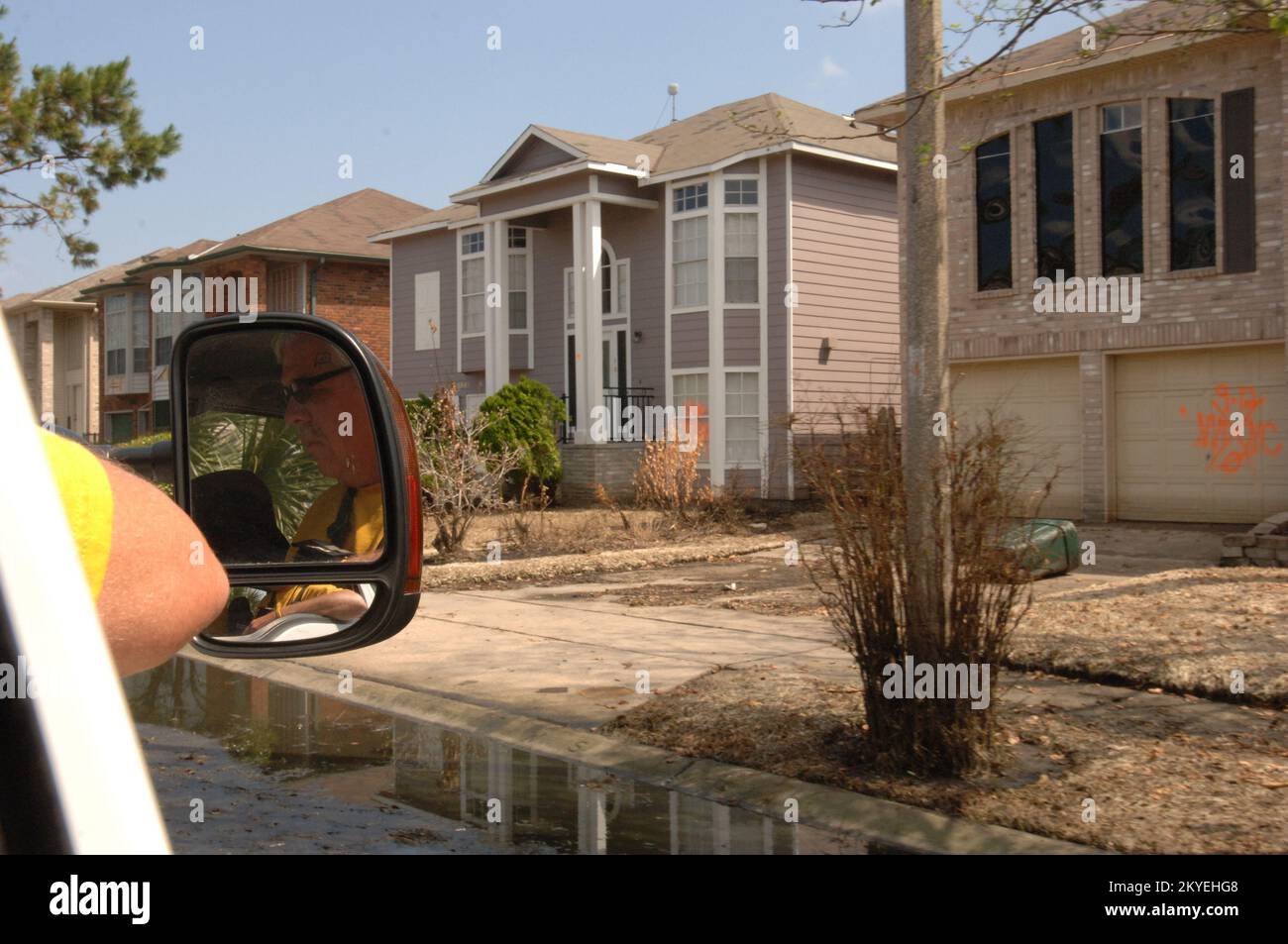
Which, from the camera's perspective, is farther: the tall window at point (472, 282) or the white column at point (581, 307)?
the tall window at point (472, 282)

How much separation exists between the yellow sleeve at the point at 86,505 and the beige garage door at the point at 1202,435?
1728cm

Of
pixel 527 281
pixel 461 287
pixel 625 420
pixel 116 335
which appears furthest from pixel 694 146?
pixel 116 335

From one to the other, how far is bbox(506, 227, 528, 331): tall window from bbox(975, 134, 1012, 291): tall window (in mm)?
10512

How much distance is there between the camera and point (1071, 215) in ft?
60.0

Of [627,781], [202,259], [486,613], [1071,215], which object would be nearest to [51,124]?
[486,613]

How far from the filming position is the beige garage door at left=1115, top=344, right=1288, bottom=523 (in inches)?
643

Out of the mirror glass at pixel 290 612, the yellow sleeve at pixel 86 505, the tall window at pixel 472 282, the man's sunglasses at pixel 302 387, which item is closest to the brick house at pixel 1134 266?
the tall window at pixel 472 282

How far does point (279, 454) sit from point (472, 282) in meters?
25.5

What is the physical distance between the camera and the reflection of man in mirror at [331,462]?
2.20 meters

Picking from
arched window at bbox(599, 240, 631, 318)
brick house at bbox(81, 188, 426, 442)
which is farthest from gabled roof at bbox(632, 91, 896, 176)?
brick house at bbox(81, 188, 426, 442)

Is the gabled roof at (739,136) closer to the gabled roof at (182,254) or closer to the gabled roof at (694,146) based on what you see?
the gabled roof at (694,146)

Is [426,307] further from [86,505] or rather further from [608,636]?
[86,505]

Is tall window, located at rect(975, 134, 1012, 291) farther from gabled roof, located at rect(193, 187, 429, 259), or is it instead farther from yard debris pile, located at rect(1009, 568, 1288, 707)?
gabled roof, located at rect(193, 187, 429, 259)
